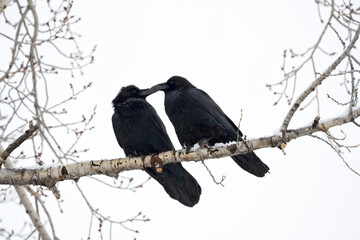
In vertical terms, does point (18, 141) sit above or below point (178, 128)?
below

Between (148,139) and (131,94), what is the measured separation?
2.40 ft

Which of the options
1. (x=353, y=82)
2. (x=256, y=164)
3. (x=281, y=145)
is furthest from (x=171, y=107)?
(x=353, y=82)

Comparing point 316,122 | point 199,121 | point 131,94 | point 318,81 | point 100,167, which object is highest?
point 131,94

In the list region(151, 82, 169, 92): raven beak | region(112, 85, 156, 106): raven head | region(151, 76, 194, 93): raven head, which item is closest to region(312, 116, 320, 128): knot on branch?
region(151, 76, 194, 93): raven head

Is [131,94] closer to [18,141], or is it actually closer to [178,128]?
[178,128]

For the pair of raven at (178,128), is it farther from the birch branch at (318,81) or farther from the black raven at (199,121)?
the birch branch at (318,81)

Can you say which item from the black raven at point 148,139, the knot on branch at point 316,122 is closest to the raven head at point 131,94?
the black raven at point 148,139

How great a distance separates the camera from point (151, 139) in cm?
535

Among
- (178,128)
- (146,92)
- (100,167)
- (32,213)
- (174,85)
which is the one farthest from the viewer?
(146,92)

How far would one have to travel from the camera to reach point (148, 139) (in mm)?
5332

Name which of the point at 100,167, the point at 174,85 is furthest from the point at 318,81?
the point at 174,85

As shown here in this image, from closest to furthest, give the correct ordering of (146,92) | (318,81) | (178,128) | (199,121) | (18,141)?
(318,81), (18,141), (199,121), (178,128), (146,92)

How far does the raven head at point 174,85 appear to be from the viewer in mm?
5664

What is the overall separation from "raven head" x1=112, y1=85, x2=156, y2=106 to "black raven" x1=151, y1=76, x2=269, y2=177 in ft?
1.24
